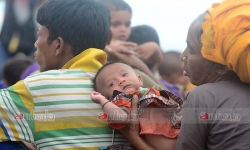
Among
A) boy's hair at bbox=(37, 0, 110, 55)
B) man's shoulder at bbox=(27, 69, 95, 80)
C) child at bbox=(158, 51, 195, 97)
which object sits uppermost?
boy's hair at bbox=(37, 0, 110, 55)

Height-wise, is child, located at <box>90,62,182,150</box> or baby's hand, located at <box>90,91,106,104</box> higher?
baby's hand, located at <box>90,91,106,104</box>

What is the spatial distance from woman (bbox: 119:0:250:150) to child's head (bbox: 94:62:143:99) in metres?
0.45

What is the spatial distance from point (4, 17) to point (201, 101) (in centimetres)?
565

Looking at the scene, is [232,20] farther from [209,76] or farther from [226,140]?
[226,140]

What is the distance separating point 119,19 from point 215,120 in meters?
2.75

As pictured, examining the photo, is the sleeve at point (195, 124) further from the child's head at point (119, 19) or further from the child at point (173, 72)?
the child at point (173, 72)

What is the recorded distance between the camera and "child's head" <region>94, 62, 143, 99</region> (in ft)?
9.74

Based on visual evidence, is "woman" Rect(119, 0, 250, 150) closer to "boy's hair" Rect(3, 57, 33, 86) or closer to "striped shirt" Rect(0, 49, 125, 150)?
"striped shirt" Rect(0, 49, 125, 150)

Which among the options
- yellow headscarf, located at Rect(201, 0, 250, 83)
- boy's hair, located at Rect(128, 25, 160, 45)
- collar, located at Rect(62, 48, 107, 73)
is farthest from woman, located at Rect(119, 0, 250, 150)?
boy's hair, located at Rect(128, 25, 160, 45)

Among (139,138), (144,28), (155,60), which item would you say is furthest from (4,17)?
(139,138)

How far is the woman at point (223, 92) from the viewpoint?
8.28 feet

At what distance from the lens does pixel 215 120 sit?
99.8 inches

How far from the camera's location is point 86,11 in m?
3.11

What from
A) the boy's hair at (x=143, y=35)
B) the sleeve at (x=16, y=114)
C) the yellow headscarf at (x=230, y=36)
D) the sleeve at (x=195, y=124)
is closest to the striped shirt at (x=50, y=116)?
the sleeve at (x=16, y=114)
